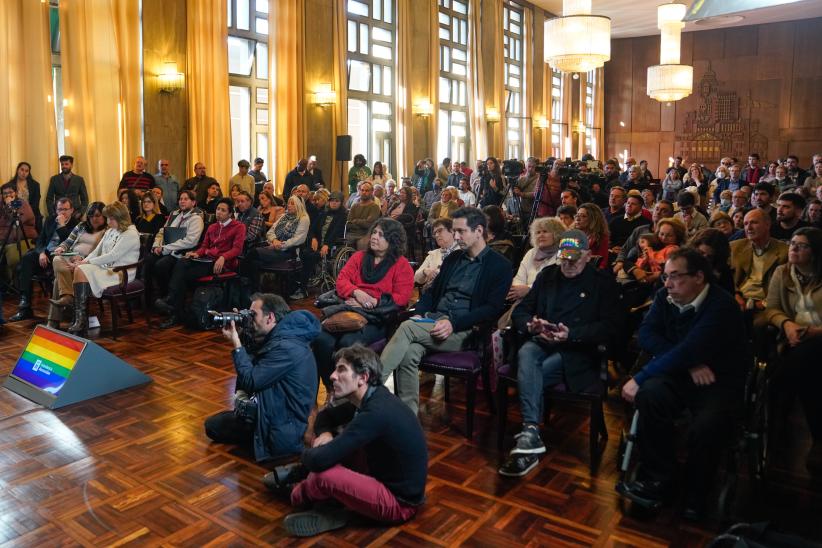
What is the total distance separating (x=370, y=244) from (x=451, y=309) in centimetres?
71

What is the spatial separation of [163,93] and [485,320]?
21.7ft

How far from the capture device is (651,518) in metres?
2.84

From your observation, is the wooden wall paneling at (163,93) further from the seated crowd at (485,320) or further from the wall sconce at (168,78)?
the seated crowd at (485,320)

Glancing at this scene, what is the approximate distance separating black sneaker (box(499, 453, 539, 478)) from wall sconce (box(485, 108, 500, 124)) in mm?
Answer: 12904

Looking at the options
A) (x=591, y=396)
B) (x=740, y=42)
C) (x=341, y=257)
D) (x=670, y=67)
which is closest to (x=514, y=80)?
(x=670, y=67)

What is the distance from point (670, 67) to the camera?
1048 cm

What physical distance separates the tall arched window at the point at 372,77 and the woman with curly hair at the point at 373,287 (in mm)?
8095

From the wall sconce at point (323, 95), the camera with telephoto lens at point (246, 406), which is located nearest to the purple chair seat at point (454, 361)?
the camera with telephoto lens at point (246, 406)

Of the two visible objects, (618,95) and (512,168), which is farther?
(618,95)

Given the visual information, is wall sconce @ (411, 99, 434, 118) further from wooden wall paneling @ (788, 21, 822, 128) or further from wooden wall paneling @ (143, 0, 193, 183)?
wooden wall paneling @ (788, 21, 822, 128)

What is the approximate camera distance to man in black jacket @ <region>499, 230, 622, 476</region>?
10.8ft

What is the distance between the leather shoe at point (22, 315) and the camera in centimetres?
609

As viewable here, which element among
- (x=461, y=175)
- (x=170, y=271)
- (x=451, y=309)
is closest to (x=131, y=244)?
(x=170, y=271)

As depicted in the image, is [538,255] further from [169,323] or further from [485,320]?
[169,323]
